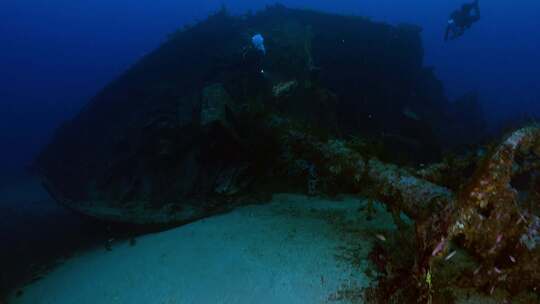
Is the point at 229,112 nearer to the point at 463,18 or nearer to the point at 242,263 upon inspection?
the point at 242,263

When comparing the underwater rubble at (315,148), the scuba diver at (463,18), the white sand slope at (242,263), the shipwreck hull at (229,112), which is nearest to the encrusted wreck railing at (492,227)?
the underwater rubble at (315,148)

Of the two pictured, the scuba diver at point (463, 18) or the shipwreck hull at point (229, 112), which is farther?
the scuba diver at point (463, 18)

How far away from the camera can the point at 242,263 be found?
3.58 meters

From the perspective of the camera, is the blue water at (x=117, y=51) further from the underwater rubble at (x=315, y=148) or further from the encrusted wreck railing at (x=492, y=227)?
the encrusted wreck railing at (x=492, y=227)

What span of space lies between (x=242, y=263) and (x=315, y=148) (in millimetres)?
1565

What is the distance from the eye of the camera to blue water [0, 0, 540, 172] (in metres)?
30.5

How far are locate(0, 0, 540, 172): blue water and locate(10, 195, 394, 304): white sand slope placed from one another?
13.2 m

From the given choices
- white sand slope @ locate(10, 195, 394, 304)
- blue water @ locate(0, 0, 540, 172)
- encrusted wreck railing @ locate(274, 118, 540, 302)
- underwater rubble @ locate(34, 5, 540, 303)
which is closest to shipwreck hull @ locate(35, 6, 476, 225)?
underwater rubble @ locate(34, 5, 540, 303)

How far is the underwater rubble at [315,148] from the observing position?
2.57 meters

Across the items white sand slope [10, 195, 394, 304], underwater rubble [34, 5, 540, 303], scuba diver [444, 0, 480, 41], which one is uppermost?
scuba diver [444, 0, 480, 41]

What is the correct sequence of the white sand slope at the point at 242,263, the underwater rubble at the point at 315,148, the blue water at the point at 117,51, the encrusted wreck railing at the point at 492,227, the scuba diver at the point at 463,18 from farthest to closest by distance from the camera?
the blue water at the point at 117,51 < the scuba diver at the point at 463,18 < the white sand slope at the point at 242,263 < the underwater rubble at the point at 315,148 < the encrusted wreck railing at the point at 492,227

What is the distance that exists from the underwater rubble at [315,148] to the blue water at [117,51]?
6697 mm

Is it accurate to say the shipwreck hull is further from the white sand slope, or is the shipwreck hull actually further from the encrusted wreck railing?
the encrusted wreck railing

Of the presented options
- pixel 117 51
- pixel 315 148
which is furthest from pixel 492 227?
pixel 117 51
